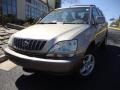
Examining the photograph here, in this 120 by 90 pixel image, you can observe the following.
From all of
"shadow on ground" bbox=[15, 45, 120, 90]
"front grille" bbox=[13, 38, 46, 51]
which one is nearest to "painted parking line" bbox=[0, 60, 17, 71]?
"shadow on ground" bbox=[15, 45, 120, 90]

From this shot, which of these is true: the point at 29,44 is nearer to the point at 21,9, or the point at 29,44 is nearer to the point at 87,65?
the point at 87,65

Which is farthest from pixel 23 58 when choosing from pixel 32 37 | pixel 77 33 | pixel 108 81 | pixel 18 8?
pixel 18 8

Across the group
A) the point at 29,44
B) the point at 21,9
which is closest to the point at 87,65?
the point at 29,44

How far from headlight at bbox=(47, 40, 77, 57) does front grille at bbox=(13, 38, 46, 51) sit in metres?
0.24

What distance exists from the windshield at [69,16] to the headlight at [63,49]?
1.39 metres

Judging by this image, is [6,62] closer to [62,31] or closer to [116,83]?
[62,31]

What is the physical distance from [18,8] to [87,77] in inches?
1085

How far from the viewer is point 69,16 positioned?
5.74 metres

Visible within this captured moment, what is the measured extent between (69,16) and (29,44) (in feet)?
6.10

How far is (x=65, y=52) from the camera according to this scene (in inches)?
158

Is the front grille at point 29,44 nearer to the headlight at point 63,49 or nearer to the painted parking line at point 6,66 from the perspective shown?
the headlight at point 63,49

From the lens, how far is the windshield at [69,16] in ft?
17.9

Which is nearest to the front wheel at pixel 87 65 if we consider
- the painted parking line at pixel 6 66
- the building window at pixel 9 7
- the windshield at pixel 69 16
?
the windshield at pixel 69 16

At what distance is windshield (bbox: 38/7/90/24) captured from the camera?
546 centimetres
